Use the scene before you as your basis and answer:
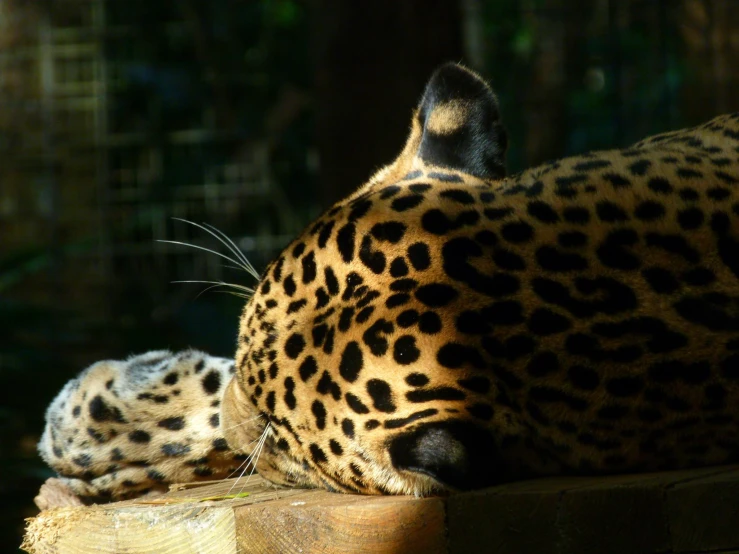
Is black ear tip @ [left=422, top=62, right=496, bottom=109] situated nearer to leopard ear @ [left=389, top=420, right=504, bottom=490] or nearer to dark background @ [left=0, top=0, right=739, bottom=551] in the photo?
leopard ear @ [left=389, top=420, right=504, bottom=490]

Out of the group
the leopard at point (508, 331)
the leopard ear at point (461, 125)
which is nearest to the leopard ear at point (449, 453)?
the leopard at point (508, 331)

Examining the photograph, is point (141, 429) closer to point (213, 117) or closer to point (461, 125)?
point (461, 125)

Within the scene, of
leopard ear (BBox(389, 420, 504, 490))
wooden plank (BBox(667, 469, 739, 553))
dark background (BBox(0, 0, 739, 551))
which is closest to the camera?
wooden plank (BBox(667, 469, 739, 553))

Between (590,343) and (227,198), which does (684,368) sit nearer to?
(590,343)

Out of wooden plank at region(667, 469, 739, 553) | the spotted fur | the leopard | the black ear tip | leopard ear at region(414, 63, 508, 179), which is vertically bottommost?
the spotted fur

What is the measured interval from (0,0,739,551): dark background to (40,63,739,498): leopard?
4436 mm

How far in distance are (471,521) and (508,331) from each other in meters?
0.36

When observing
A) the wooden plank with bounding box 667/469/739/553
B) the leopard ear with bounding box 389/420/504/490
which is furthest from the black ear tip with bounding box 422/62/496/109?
the wooden plank with bounding box 667/469/739/553

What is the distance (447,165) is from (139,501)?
110 centimetres

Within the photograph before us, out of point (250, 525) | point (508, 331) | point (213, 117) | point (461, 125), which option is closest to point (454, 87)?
point (461, 125)

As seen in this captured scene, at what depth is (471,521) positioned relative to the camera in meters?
2.01

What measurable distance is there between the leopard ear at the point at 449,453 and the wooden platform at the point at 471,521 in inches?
1.4

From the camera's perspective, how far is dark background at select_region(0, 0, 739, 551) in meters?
6.85

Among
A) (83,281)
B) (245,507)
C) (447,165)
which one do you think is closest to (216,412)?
(245,507)
